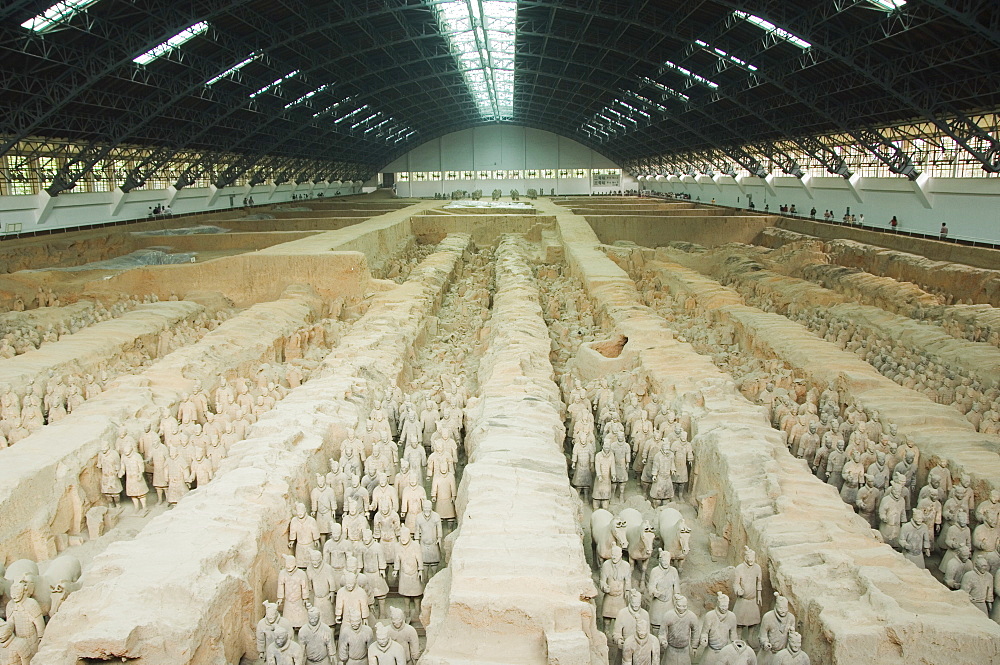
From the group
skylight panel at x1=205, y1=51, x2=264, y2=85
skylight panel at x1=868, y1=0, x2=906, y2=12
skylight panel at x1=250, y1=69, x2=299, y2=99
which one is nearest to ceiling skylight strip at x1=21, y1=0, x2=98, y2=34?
skylight panel at x1=205, y1=51, x2=264, y2=85

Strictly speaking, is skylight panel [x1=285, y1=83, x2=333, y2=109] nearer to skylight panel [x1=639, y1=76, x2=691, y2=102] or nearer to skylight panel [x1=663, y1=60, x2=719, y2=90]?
skylight panel [x1=639, y1=76, x2=691, y2=102]

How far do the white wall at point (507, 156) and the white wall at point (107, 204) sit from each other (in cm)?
1403

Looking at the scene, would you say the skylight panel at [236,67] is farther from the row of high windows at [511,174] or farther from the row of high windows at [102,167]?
the row of high windows at [511,174]

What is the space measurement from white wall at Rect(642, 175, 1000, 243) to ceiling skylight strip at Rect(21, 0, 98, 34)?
19.4 meters

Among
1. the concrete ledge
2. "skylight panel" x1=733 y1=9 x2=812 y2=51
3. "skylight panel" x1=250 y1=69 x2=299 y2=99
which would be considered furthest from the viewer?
"skylight panel" x1=250 y1=69 x2=299 y2=99

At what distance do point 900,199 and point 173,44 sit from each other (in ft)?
64.3

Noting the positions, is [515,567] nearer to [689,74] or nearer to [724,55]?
[724,55]

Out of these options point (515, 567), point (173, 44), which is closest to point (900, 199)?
point (173, 44)

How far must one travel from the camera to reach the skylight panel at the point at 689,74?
21.8 meters

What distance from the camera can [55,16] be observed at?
45.6 feet

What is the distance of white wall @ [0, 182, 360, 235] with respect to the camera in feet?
66.1

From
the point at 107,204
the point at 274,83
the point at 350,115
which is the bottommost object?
the point at 107,204

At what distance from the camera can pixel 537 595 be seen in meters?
4.01

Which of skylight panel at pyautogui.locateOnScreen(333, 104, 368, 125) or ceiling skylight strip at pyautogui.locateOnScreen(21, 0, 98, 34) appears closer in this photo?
ceiling skylight strip at pyautogui.locateOnScreen(21, 0, 98, 34)
